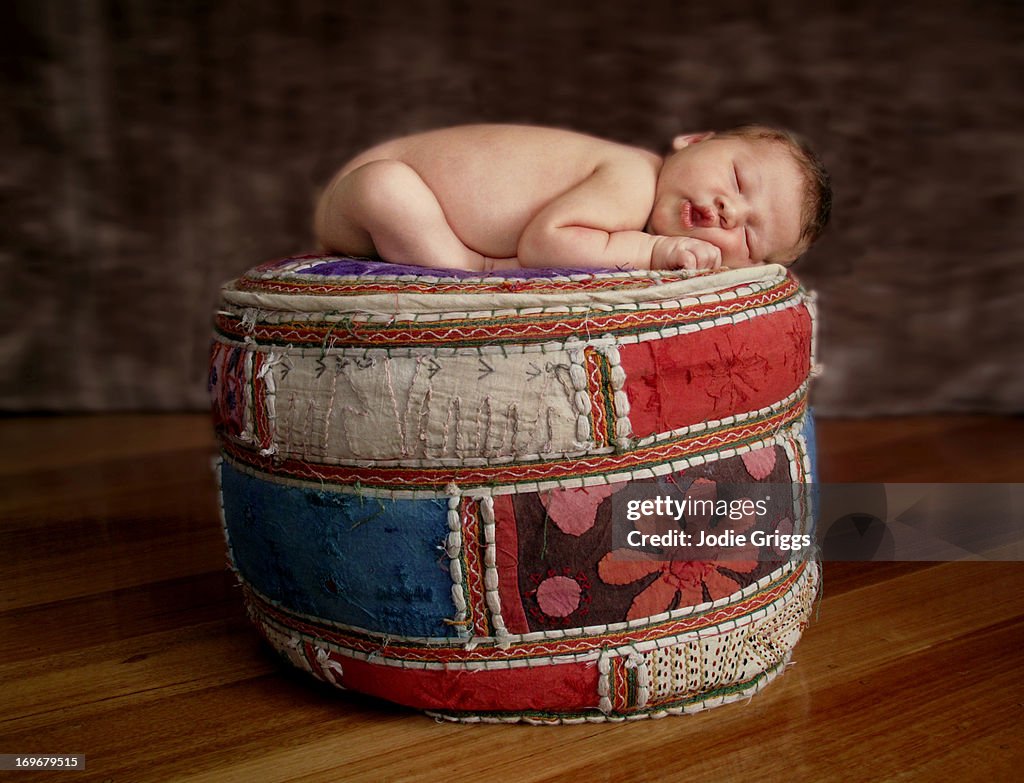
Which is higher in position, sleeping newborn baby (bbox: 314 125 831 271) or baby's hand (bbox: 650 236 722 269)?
sleeping newborn baby (bbox: 314 125 831 271)

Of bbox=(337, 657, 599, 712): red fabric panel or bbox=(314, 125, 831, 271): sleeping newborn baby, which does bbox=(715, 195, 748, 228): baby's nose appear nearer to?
bbox=(314, 125, 831, 271): sleeping newborn baby

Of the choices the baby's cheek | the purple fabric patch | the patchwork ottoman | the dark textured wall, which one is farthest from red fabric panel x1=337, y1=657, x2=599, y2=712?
the dark textured wall

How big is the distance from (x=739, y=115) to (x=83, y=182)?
52.2 inches

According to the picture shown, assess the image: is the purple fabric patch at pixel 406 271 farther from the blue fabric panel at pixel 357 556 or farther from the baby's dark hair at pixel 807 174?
the baby's dark hair at pixel 807 174

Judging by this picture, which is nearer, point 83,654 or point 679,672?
point 679,672

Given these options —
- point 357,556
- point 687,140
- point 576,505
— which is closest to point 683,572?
point 576,505

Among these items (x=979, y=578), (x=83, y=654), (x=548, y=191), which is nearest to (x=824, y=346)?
(x=979, y=578)

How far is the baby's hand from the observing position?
39.0 inches

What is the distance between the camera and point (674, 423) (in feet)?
2.89

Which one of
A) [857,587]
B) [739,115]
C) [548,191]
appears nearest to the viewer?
[548,191]

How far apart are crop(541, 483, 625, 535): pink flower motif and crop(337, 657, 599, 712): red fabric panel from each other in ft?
0.42

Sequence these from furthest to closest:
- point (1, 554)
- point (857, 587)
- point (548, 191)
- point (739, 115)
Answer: point (739, 115), point (1, 554), point (857, 587), point (548, 191)

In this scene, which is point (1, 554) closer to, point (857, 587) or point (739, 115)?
point (857, 587)

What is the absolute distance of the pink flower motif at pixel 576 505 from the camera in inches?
33.9
